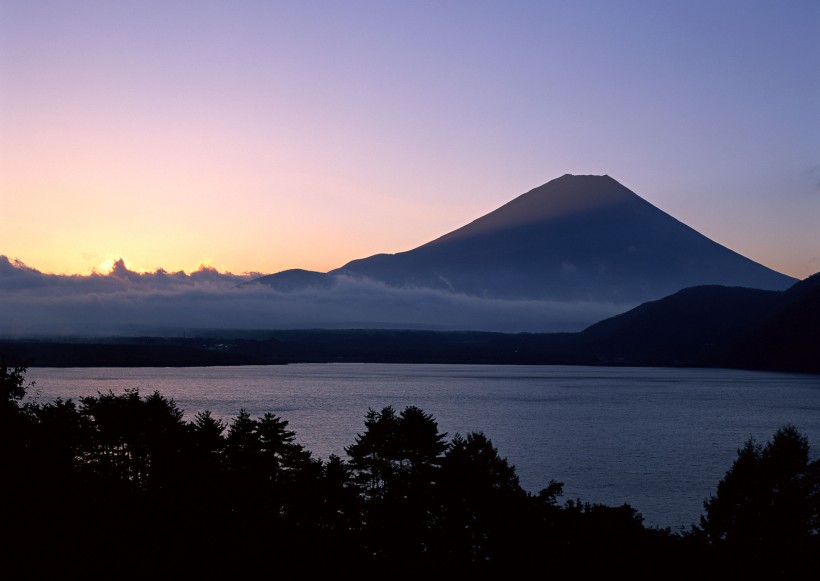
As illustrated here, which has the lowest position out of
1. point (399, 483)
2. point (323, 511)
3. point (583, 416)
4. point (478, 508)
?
point (583, 416)

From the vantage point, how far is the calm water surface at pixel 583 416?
46312 mm

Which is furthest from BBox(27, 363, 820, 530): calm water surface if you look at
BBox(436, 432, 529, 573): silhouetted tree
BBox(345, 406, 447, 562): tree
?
BBox(436, 432, 529, 573): silhouetted tree

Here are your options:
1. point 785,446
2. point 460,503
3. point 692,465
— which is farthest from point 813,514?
point 692,465

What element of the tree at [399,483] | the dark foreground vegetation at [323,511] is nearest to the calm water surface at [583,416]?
the dark foreground vegetation at [323,511]

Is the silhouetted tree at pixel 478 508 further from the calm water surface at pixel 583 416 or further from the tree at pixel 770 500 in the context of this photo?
the calm water surface at pixel 583 416

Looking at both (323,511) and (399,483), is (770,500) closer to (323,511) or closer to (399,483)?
(399,483)

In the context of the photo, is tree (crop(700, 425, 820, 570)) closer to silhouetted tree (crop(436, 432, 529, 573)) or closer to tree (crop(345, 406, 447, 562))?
silhouetted tree (crop(436, 432, 529, 573))

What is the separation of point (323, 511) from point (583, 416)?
69739mm

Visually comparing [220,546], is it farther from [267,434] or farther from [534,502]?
[267,434]

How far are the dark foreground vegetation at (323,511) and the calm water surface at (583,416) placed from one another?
27.1 ft

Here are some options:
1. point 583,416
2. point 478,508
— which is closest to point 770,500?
point 478,508

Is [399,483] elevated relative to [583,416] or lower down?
elevated

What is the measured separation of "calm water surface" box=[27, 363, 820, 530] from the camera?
4631 cm

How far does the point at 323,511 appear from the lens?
22.5 m
